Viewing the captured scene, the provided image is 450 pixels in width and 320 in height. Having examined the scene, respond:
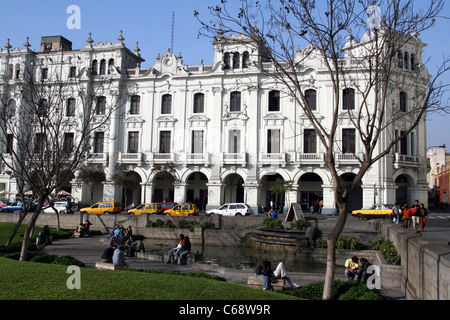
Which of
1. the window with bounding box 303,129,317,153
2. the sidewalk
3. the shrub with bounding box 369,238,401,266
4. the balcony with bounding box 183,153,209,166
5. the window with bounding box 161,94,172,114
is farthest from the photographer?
the window with bounding box 161,94,172,114

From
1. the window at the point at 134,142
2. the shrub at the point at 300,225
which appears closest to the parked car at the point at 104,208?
the window at the point at 134,142

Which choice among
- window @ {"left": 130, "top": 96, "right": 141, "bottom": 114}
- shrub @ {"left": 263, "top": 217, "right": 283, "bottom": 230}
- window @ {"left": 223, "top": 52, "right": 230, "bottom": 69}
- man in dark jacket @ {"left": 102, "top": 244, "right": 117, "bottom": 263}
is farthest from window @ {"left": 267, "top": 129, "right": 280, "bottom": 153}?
man in dark jacket @ {"left": 102, "top": 244, "right": 117, "bottom": 263}

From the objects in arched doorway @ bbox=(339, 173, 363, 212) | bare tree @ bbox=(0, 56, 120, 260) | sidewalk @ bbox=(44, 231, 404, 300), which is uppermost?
bare tree @ bbox=(0, 56, 120, 260)

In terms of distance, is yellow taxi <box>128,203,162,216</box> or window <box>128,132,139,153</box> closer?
yellow taxi <box>128,203,162,216</box>

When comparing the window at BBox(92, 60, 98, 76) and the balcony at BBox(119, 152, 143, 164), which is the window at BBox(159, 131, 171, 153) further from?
the window at BBox(92, 60, 98, 76)

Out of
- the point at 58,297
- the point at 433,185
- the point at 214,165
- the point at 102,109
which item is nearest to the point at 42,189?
the point at 58,297

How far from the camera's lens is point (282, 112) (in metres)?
41.8

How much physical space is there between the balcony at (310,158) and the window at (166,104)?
15.0 m

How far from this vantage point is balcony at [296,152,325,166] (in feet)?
130

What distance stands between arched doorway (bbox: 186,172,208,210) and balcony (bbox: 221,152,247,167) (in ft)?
15.7

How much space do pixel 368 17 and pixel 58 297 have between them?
10.1 m

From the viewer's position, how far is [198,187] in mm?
45781

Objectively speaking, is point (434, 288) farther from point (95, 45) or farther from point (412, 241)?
point (95, 45)

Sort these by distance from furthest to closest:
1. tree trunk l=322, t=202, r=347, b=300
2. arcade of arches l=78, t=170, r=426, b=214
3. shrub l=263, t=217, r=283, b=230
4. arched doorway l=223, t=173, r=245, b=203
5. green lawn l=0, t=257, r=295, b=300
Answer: arched doorway l=223, t=173, r=245, b=203 < arcade of arches l=78, t=170, r=426, b=214 < shrub l=263, t=217, r=283, b=230 < tree trunk l=322, t=202, r=347, b=300 < green lawn l=0, t=257, r=295, b=300
